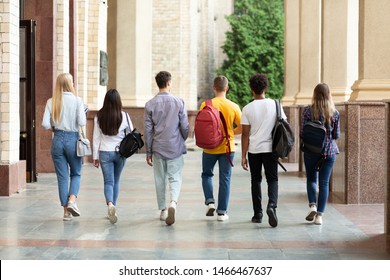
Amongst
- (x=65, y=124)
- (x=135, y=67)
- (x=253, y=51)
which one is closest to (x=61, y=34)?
(x=65, y=124)

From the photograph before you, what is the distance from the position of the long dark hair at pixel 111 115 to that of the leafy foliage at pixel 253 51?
145 feet

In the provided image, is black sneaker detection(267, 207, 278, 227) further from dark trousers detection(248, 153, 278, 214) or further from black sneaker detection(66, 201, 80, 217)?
black sneaker detection(66, 201, 80, 217)

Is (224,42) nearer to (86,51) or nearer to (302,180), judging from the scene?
(86,51)

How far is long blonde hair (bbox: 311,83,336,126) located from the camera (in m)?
9.75

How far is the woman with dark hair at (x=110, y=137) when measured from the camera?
32.5 ft

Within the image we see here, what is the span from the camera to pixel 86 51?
20859 mm

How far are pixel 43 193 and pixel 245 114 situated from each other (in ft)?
15.3

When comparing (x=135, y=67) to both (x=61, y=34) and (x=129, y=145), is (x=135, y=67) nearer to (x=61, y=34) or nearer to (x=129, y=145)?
(x=61, y=34)

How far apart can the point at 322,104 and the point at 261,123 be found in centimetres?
72

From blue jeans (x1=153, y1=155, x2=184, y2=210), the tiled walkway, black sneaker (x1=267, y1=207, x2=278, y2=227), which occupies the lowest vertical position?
the tiled walkway

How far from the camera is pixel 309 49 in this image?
22.1m

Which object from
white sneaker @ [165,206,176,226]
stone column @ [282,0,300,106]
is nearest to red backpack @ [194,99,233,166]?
white sneaker @ [165,206,176,226]

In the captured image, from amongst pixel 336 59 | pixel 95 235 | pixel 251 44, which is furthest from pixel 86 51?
pixel 251 44

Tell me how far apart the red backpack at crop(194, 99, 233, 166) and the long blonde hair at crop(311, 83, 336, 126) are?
42.2 inches
